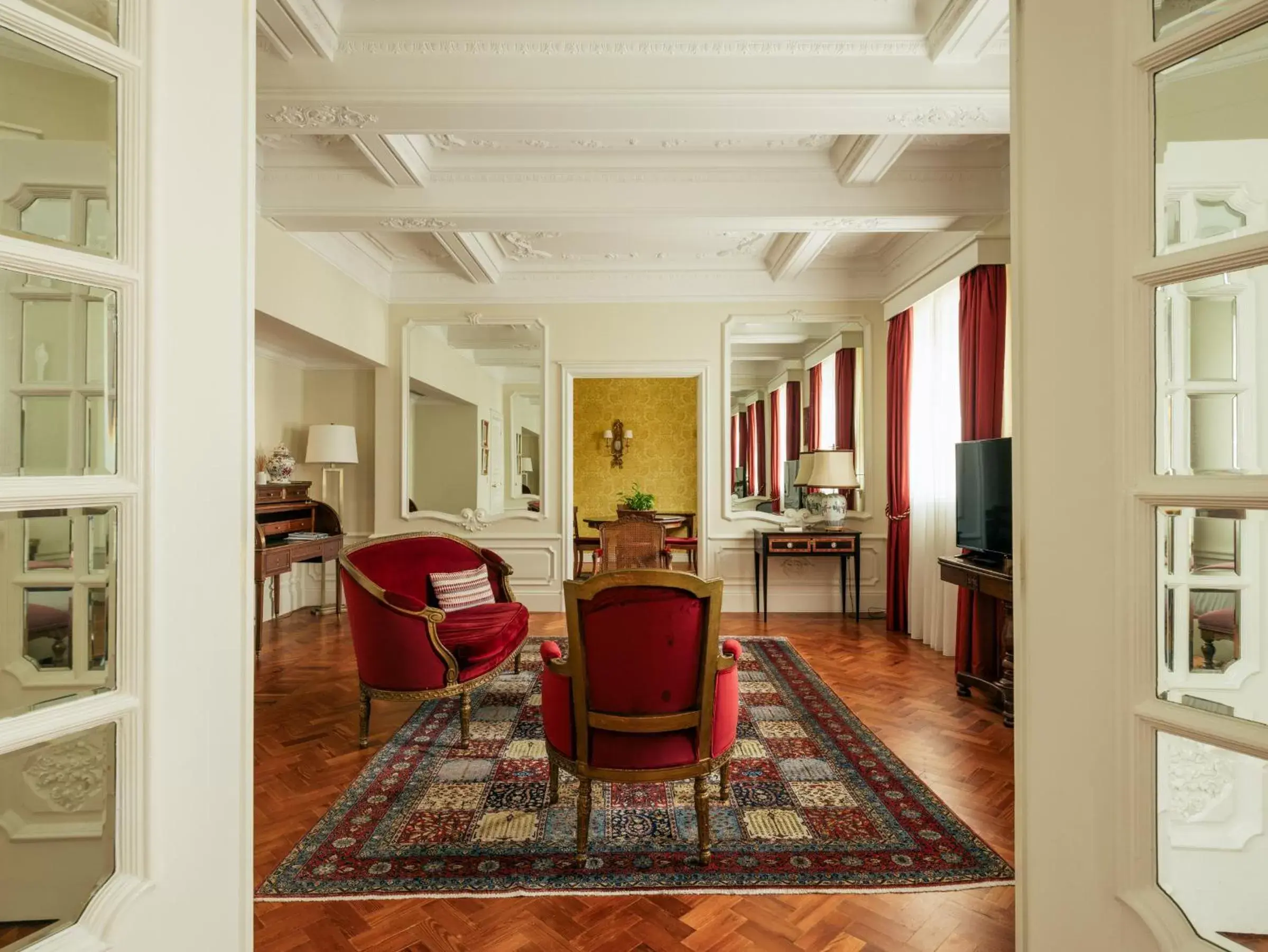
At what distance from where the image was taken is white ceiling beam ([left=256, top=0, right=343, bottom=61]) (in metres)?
2.51

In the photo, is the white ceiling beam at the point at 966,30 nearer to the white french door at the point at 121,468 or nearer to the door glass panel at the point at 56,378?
the white french door at the point at 121,468

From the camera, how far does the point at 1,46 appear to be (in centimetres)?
65

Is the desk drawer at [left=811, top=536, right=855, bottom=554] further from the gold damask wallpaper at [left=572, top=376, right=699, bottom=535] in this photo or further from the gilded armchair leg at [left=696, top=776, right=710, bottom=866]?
the gold damask wallpaper at [left=572, top=376, right=699, bottom=535]

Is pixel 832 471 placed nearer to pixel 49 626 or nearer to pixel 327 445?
pixel 327 445

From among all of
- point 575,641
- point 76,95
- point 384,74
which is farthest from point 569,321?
point 76,95

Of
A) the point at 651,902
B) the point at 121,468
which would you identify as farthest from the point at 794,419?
the point at 121,468

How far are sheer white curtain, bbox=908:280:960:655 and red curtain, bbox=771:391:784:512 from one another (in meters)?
1.30

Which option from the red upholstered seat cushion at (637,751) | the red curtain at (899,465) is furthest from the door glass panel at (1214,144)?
the red curtain at (899,465)

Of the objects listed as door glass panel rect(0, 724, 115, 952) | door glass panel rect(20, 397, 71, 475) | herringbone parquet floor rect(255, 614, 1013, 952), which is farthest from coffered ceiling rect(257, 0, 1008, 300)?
herringbone parquet floor rect(255, 614, 1013, 952)

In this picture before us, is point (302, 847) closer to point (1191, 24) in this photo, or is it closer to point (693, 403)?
point (1191, 24)

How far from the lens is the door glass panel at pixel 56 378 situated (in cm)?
66

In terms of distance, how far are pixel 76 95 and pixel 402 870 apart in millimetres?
2202

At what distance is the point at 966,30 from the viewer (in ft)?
8.59

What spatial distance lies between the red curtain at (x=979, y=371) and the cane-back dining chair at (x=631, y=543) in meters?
2.25
